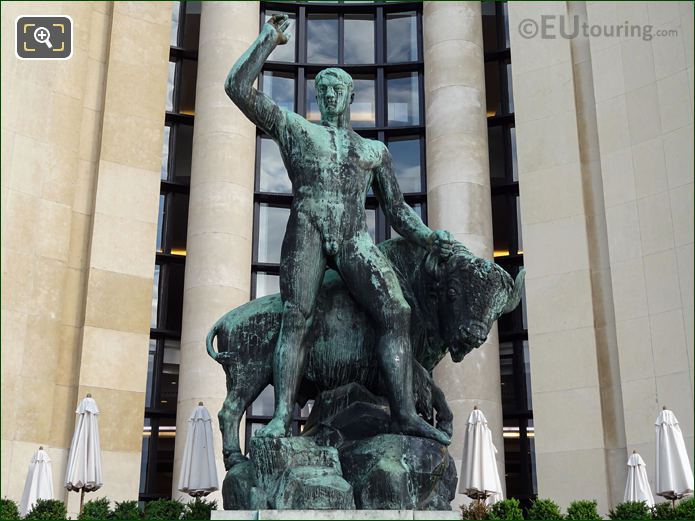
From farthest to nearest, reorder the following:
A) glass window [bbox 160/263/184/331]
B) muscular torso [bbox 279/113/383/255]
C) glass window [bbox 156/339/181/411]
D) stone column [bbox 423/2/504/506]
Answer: glass window [bbox 160/263/184/331], glass window [bbox 156/339/181/411], stone column [bbox 423/2/504/506], muscular torso [bbox 279/113/383/255]

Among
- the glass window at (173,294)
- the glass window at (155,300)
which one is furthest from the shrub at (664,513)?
the glass window at (173,294)

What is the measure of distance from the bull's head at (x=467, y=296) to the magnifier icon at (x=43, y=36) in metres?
19.7

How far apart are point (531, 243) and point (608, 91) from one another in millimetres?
4622

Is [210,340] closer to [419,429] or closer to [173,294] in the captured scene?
[419,429]

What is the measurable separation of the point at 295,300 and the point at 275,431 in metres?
1.14

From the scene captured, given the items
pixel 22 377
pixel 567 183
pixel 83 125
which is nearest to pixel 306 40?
pixel 83 125

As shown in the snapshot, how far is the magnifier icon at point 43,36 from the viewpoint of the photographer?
24.6 m

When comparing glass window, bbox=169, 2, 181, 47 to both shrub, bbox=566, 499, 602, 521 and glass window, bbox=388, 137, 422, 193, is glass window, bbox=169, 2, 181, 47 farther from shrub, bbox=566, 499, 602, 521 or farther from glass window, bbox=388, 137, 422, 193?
shrub, bbox=566, 499, 602, 521

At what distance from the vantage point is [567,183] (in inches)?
997

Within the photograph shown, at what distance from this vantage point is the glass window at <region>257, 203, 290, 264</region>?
30594mm

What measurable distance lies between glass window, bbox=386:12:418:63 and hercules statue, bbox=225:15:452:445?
25.3 meters

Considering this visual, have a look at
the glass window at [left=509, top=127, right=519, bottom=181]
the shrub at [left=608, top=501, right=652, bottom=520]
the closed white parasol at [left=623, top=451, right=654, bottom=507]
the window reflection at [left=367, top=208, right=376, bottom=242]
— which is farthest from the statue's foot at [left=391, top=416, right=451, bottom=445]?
the glass window at [left=509, top=127, right=519, bottom=181]

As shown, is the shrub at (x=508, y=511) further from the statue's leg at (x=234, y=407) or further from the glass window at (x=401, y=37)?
the glass window at (x=401, y=37)

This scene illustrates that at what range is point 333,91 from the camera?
26.9 feet
